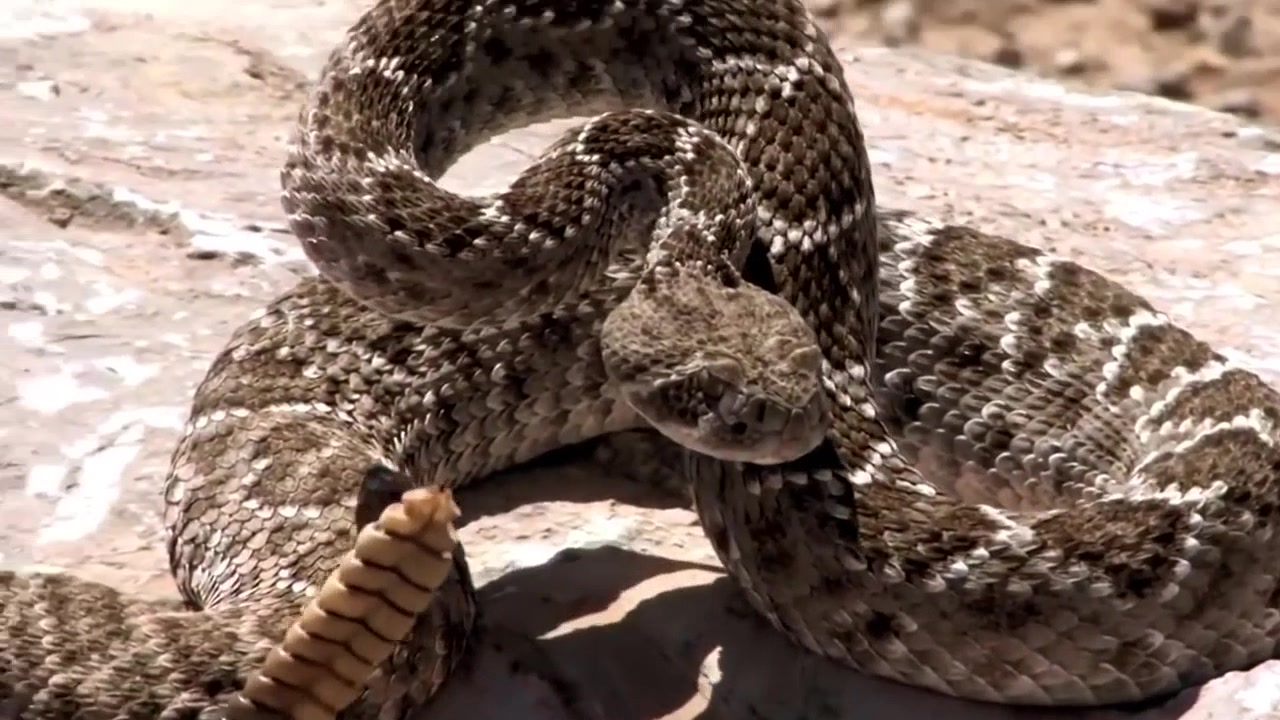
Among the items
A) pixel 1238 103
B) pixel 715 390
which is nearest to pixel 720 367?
pixel 715 390

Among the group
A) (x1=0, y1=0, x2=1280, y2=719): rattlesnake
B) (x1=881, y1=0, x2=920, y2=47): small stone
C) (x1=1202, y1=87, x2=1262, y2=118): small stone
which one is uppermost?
(x1=0, y1=0, x2=1280, y2=719): rattlesnake

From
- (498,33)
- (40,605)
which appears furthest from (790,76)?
(40,605)

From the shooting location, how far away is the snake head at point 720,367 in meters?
3.81

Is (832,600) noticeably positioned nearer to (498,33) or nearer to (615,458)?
(615,458)

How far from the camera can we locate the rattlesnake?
12.9 feet

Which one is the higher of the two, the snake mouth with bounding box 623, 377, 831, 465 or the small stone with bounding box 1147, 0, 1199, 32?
the snake mouth with bounding box 623, 377, 831, 465

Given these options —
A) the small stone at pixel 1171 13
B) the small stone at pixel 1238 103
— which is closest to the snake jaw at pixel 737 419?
the small stone at pixel 1238 103

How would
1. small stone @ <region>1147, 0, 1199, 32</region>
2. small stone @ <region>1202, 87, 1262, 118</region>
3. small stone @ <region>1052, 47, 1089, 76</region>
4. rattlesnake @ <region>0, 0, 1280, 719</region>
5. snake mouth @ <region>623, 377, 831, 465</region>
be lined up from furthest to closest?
small stone @ <region>1147, 0, 1199, 32</region>, small stone @ <region>1052, 47, 1089, 76</region>, small stone @ <region>1202, 87, 1262, 118</region>, rattlesnake @ <region>0, 0, 1280, 719</region>, snake mouth @ <region>623, 377, 831, 465</region>

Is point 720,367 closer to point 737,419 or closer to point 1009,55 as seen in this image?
point 737,419

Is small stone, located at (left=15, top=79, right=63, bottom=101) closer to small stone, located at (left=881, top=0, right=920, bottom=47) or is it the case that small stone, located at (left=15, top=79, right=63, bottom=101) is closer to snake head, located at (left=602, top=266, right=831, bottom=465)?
snake head, located at (left=602, top=266, right=831, bottom=465)

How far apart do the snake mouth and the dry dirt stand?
5952 mm

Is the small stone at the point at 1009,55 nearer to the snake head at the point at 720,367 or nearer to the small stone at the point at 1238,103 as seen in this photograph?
the small stone at the point at 1238,103

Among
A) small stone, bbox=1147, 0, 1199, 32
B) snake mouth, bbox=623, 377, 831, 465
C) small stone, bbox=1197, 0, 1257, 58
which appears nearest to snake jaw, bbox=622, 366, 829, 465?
snake mouth, bbox=623, 377, 831, 465

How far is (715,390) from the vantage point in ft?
12.6
